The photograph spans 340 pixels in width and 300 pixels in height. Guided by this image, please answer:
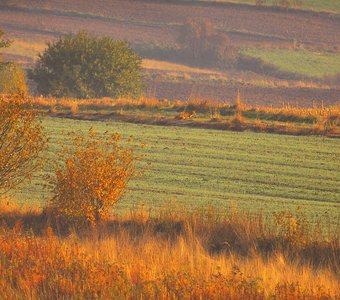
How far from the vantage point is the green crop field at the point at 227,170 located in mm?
22203

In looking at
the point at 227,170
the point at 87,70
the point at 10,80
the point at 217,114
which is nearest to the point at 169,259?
the point at 227,170

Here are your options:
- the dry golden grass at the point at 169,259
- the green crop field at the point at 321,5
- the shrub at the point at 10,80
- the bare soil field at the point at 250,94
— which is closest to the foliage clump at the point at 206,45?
the green crop field at the point at 321,5

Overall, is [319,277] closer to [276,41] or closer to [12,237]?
[12,237]

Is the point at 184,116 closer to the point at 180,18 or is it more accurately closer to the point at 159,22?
the point at 159,22

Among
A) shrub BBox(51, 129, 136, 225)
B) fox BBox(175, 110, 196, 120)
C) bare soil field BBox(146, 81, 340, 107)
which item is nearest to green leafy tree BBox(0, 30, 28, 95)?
bare soil field BBox(146, 81, 340, 107)

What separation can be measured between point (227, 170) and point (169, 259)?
12112 millimetres

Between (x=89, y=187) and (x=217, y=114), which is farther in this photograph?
(x=217, y=114)

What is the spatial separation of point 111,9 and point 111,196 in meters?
109

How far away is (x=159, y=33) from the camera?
380 ft

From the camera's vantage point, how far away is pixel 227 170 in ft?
87.8

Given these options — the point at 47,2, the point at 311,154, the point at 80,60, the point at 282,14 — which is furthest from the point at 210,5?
the point at 311,154

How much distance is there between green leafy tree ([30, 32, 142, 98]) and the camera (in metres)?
61.2

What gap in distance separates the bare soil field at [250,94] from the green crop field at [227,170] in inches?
1330

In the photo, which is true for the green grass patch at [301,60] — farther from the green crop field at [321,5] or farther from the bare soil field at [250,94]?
the bare soil field at [250,94]
